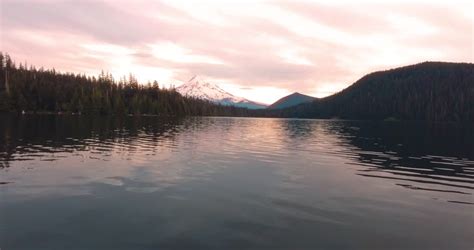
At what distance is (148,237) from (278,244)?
597 centimetres

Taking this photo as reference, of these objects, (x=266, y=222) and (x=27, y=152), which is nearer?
(x=266, y=222)

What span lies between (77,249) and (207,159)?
2836 centimetres

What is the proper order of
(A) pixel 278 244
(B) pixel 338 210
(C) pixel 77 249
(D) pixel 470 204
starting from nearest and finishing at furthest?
(C) pixel 77 249
(A) pixel 278 244
(B) pixel 338 210
(D) pixel 470 204

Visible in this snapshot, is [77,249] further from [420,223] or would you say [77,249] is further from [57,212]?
[420,223]

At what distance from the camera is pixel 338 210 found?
72.7 feet

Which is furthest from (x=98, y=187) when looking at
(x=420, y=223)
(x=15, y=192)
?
(x=420, y=223)

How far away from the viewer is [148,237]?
16.2m

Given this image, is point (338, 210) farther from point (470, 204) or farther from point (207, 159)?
point (207, 159)

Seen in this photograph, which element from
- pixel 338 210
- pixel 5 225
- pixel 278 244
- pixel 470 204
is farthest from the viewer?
pixel 470 204

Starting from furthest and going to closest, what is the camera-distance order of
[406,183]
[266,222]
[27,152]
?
1. [27,152]
2. [406,183]
3. [266,222]

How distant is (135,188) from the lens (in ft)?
85.3

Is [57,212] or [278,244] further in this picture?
[57,212]

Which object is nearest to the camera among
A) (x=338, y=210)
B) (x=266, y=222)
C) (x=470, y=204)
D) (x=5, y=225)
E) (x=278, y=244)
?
(x=278, y=244)

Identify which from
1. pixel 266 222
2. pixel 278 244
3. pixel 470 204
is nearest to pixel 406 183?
pixel 470 204
